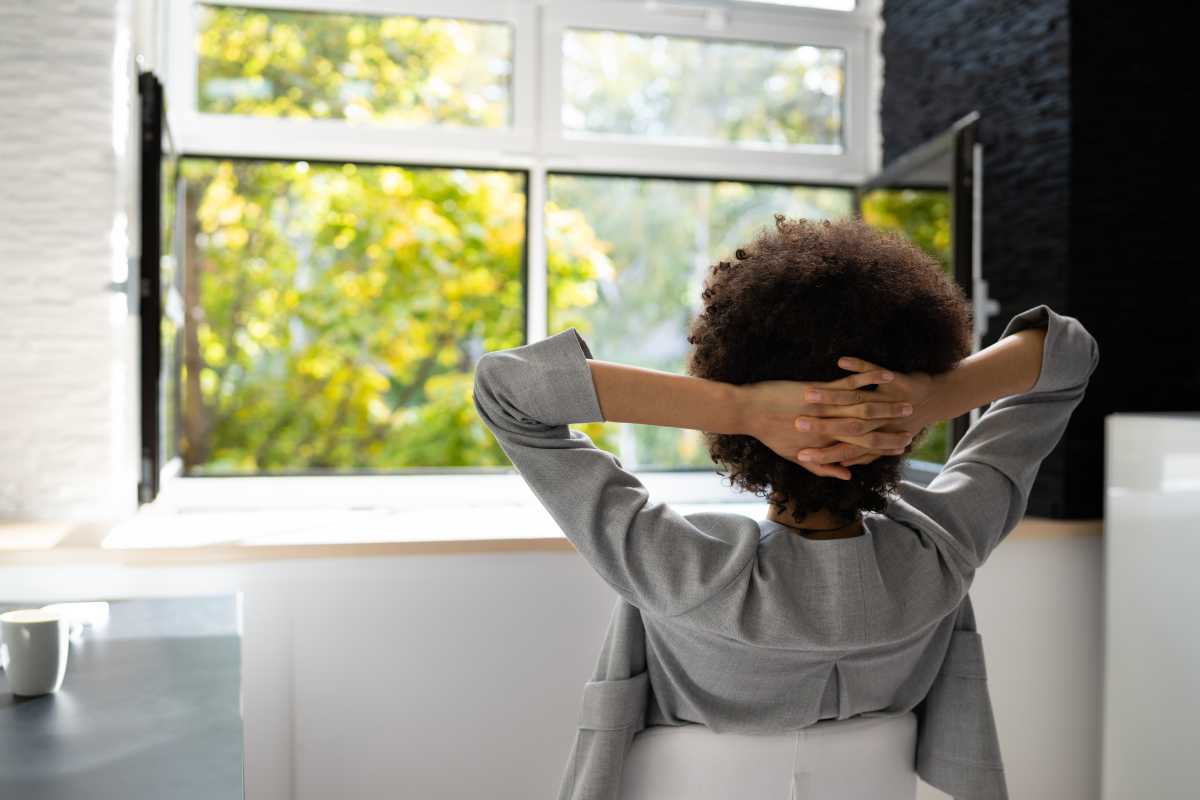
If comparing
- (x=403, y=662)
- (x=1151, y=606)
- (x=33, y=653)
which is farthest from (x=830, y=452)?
(x=1151, y=606)

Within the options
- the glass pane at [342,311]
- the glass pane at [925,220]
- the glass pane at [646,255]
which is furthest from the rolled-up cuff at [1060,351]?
the glass pane at [342,311]

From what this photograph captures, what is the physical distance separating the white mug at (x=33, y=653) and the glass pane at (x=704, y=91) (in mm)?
1974

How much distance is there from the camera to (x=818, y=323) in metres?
0.89

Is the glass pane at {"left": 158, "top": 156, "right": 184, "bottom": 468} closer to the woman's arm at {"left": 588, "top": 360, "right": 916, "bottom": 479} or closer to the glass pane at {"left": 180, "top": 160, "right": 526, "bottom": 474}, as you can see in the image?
the woman's arm at {"left": 588, "top": 360, "right": 916, "bottom": 479}

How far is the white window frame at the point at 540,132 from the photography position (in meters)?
2.54

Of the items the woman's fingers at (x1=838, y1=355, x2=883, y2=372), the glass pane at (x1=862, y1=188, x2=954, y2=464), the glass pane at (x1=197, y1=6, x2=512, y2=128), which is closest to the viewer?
the woman's fingers at (x1=838, y1=355, x2=883, y2=372)

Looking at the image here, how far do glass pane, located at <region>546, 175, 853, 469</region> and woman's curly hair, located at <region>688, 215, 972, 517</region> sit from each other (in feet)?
5.95

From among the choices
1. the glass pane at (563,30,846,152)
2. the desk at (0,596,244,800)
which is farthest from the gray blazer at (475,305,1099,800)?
the glass pane at (563,30,846,152)

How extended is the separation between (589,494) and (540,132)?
1.95 m

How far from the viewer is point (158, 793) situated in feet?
3.07

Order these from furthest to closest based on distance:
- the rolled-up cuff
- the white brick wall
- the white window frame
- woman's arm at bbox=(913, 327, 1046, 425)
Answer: the white window frame
the white brick wall
the rolled-up cuff
woman's arm at bbox=(913, 327, 1046, 425)

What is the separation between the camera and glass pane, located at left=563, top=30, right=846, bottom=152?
2773 millimetres

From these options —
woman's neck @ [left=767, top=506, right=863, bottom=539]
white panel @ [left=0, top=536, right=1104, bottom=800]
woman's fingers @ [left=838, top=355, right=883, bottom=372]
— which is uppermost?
woman's fingers @ [left=838, top=355, right=883, bottom=372]

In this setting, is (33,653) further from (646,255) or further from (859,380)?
(646,255)
